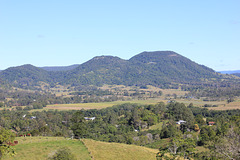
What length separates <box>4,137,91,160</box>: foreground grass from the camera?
4212 cm

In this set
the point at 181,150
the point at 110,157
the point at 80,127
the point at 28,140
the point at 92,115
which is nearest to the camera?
the point at 181,150

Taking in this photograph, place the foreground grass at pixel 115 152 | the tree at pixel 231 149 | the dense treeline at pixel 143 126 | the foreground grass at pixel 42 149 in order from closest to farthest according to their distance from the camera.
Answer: the tree at pixel 231 149, the foreground grass at pixel 42 149, the foreground grass at pixel 115 152, the dense treeline at pixel 143 126

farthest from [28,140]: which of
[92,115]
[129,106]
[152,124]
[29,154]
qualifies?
[129,106]

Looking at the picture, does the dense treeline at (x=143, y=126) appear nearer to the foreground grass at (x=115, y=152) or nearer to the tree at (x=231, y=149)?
the foreground grass at (x=115, y=152)

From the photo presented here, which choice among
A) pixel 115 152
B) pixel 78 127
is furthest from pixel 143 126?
pixel 115 152

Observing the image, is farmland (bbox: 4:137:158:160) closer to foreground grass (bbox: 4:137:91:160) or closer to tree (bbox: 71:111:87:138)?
foreground grass (bbox: 4:137:91:160)

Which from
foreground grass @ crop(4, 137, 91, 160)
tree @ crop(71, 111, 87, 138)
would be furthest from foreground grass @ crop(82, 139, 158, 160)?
tree @ crop(71, 111, 87, 138)

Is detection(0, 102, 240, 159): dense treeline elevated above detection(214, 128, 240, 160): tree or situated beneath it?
situated beneath

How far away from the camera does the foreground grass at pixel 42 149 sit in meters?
42.1

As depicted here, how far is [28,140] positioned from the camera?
176ft

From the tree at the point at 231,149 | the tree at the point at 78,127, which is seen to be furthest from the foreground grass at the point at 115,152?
the tree at the point at 231,149

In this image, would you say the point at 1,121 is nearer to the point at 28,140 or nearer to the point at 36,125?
the point at 36,125

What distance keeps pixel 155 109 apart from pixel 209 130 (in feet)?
189

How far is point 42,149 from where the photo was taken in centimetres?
4603
